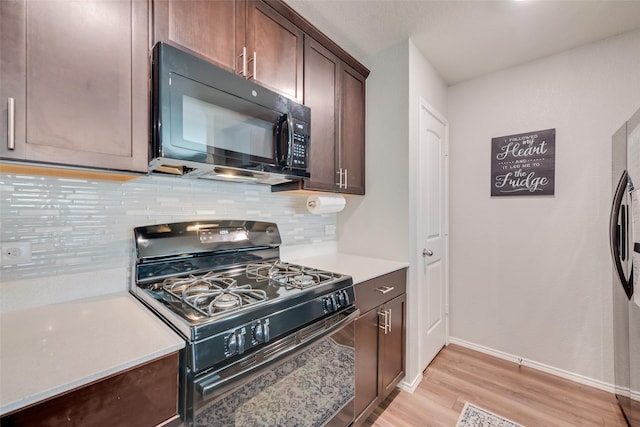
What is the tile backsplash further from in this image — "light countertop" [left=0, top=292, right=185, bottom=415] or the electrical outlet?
"light countertop" [left=0, top=292, right=185, bottom=415]

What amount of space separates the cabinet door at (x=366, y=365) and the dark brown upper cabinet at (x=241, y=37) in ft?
4.42

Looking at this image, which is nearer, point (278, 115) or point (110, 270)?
point (110, 270)

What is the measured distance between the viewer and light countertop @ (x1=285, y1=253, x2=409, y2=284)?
1.60 meters

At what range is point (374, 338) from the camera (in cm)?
161

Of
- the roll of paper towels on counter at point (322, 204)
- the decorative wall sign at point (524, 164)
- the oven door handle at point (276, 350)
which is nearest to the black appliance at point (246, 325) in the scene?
the oven door handle at point (276, 350)

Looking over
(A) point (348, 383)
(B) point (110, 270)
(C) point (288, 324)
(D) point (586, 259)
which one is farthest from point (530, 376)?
(B) point (110, 270)

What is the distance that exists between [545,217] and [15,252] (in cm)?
309

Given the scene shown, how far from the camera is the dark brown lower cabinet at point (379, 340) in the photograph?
1.50 m

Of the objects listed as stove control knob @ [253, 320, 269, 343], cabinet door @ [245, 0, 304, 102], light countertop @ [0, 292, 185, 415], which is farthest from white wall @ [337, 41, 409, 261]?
light countertop @ [0, 292, 185, 415]

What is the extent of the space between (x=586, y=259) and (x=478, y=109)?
1439mm

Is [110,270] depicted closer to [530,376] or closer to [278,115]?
[278,115]

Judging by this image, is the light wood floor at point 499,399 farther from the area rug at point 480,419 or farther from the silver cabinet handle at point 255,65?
the silver cabinet handle at point 255,65

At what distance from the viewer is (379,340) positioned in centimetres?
164

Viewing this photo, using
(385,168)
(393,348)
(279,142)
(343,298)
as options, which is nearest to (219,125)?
(279,142)
